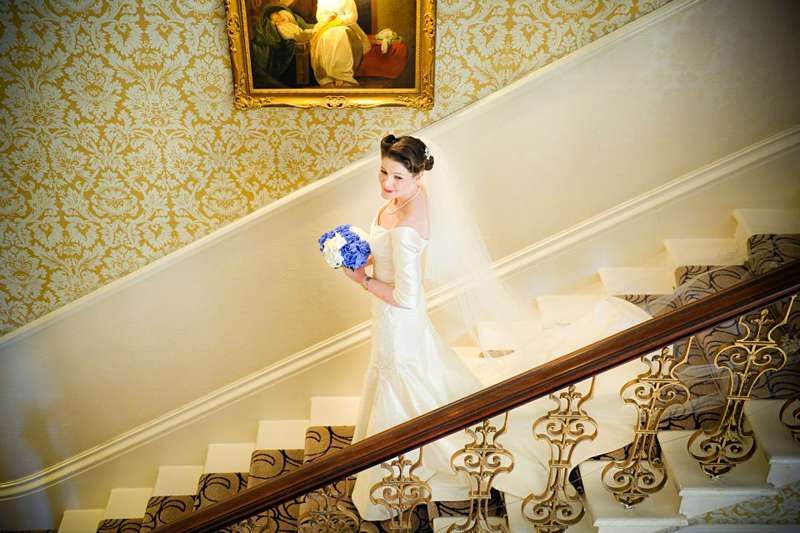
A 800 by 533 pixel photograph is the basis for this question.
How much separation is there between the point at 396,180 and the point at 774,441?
1.78m

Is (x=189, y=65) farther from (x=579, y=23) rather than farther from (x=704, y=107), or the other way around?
(x=704, y=107)

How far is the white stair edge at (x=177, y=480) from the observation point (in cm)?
442

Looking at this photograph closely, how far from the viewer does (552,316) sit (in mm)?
3979

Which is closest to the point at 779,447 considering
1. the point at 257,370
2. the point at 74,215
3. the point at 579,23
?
the point at 579,23

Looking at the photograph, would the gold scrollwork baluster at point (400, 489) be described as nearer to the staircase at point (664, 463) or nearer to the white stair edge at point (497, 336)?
the staircase at point (664, 463)

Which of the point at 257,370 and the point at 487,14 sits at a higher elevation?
the point at 487,14

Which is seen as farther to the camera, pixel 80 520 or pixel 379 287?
pixel 80 520

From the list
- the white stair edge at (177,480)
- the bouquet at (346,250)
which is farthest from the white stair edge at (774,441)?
the white stair edge at (177,480)

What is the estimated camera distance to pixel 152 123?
3730 mm

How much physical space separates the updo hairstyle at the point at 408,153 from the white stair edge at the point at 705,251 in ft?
5.75

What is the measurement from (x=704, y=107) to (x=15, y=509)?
4.86 meters

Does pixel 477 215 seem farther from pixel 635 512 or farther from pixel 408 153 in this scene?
pixel 635 512

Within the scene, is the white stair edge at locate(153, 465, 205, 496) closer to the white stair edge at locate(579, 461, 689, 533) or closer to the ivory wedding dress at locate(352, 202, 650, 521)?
the ivory wedding dress at locate(352, 202, 650, 521)

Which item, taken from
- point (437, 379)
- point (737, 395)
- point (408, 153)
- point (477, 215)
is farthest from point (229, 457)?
point (737, 395)
